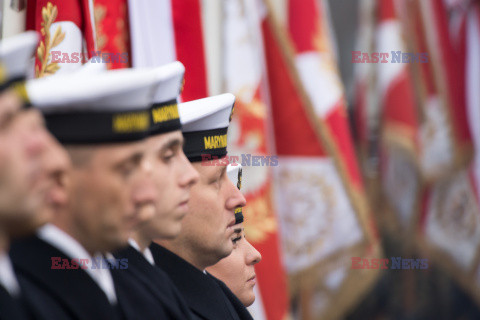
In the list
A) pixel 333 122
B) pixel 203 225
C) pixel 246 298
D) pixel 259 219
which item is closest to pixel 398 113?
pixel 333 122

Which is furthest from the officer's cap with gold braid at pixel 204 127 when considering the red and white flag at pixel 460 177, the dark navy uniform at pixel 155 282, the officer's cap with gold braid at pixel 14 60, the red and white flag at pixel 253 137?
the red and white flag at pixel 460 177

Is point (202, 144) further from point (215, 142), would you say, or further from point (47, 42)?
point (47, 42)

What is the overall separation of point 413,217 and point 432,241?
0.26m

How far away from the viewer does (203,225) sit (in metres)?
1.80

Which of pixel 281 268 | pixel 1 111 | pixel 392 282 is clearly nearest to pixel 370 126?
pixel 392 282

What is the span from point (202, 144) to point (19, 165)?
0.83m

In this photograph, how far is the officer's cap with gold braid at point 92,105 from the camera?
1.20 meters

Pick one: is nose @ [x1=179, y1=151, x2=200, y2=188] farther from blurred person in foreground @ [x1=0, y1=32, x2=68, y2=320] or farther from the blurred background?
the blurred background

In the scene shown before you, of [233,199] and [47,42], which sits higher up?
[47,42]

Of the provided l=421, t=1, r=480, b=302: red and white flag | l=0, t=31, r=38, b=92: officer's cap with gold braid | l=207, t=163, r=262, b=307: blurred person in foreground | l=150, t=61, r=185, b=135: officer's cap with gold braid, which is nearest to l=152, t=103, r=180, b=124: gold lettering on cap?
l=150, t=61, r=185, b=135: officer's cap with gold braid

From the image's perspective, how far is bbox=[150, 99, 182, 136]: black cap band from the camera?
1489 millimetres

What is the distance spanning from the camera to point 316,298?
431 cm

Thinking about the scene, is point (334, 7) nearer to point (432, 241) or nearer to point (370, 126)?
point (370, 126)

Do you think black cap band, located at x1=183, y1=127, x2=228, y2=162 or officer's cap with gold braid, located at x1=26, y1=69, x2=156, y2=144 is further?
black cap band, located at x1=183, y1=127, x2=228, y2=162
